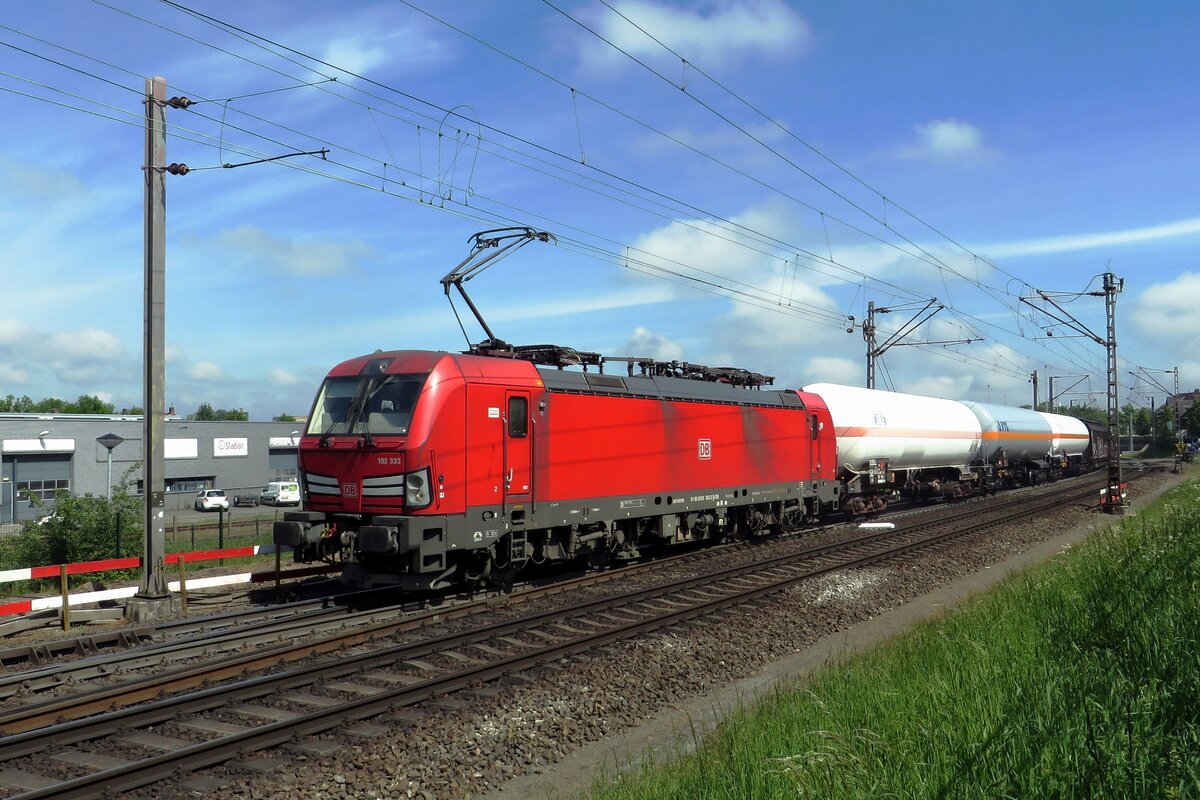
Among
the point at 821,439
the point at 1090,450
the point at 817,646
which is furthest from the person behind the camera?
the point at 1090,450

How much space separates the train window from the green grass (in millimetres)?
6444

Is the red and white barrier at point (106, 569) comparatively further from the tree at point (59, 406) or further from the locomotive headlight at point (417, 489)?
the tree at point (59, 406)

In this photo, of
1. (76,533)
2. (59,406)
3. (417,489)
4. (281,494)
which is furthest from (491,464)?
(59,406)

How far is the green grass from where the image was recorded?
16.0 ft

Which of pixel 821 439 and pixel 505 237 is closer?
pixel 505 237

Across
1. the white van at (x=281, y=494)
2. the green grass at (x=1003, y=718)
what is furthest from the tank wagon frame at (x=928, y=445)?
the white van at (x=281, y=494)

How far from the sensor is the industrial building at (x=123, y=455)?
45625 millimetres

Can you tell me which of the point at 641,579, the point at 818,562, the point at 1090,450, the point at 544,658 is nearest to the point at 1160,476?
the point at 1090,450

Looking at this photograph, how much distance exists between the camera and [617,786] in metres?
6.57

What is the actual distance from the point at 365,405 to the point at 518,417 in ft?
7.96

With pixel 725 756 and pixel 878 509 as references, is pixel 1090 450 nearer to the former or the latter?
pixel 878 509

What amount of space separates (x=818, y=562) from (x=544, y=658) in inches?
375

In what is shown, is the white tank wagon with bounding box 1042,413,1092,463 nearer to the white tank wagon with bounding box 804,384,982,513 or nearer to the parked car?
the white tank wagon with bounding box 804,384,982,513

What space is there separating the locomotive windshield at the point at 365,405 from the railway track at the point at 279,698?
3239 mm
